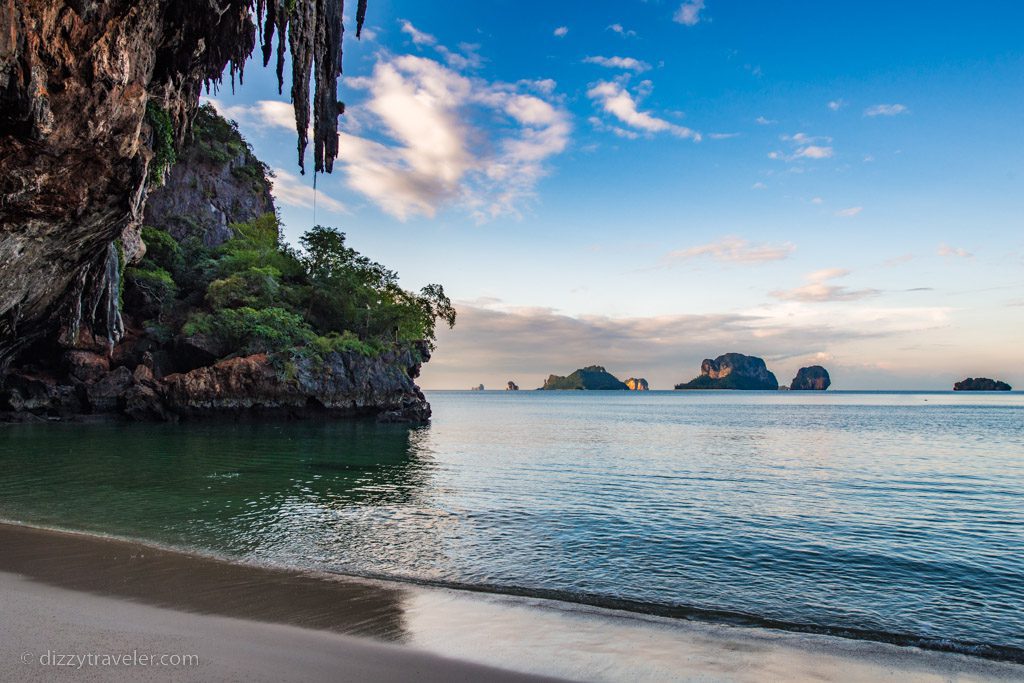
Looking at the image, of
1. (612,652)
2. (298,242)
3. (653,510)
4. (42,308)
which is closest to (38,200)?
(42,308)

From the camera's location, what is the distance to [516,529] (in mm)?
12164

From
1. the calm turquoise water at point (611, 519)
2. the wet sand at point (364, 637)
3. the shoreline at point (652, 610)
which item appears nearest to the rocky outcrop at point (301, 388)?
the calm turquoise water at point (611, 519)

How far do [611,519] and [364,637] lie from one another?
850 centimetres

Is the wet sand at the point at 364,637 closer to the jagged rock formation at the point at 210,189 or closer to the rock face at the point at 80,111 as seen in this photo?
the rock face at the point at 80,111

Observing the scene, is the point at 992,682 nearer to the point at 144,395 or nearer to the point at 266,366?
the point at 266,366

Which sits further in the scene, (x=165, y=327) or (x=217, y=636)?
(x=165, y=327)

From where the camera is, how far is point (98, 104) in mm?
12305

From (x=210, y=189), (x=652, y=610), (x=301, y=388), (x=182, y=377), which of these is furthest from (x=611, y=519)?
(x=210, y=189)

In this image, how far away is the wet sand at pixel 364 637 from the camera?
16.9 ft

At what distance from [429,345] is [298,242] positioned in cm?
1728

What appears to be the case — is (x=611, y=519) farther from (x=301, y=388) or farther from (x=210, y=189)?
(x=210, y=189)

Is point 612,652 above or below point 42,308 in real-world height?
below

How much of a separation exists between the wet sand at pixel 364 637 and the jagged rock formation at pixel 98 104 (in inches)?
357

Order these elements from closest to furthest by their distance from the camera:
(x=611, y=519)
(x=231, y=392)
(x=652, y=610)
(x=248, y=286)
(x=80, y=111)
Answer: (x=652, y=610)
(x=80, y=111)
(x=611, y=519)
(x=231, y=392)
(x=248, y=286)
